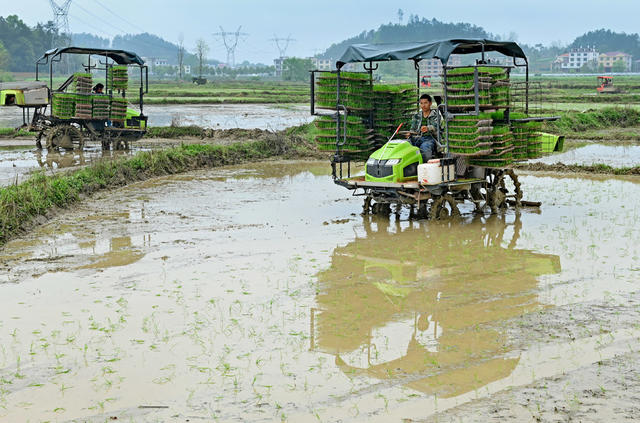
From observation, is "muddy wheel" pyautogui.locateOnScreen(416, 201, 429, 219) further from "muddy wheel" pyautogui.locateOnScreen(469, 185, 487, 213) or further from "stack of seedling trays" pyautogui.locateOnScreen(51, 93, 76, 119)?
"stack of seedling trays" pyautogui.locateOnScreen(51, 93, 76, 119)

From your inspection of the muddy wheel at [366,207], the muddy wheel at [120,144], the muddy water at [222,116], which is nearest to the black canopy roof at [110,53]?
the muddy wheel at [120,144]

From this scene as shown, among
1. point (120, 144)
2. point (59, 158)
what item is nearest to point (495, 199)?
point (59, 158)

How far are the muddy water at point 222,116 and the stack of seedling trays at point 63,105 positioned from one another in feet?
24.0

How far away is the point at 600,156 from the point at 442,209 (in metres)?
10.8

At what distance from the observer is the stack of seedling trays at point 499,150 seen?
1251 cm

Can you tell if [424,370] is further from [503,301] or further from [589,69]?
[589,69]

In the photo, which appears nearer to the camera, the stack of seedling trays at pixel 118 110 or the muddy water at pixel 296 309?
the muddy water at pixel 296 309

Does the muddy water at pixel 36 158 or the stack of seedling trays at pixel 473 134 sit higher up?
the stack of seedling trays at pixel 473 134

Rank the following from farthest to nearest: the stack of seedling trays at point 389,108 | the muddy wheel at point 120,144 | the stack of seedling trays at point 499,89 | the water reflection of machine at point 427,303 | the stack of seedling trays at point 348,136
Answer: the muddy wheel at point 120,144 → the stack of seedling trays at point 389,108 → the stack of seedling trays at point 348,136 → the stack of seedling trays at point 499,89 → the water reflection of machine at point 427,303

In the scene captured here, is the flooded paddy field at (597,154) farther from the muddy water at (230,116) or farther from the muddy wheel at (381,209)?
the muddy water at (230,116)

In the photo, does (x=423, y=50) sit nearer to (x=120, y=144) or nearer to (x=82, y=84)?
(x=82, y=84)

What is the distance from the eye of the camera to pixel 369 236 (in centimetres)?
1204

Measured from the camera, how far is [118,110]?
74.8ft

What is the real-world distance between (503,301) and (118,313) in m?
A: 4.07
